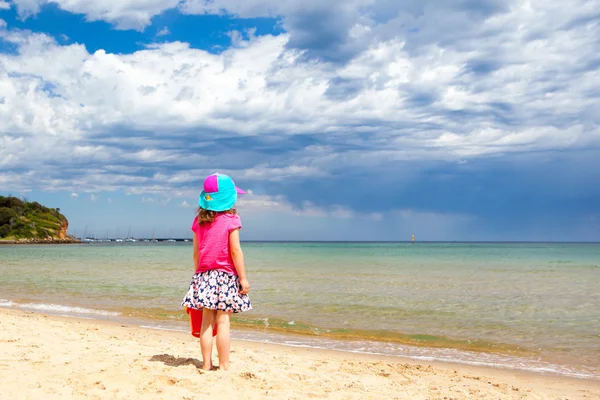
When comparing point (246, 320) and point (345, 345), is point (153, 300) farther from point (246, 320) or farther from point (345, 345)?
point (345, 345)

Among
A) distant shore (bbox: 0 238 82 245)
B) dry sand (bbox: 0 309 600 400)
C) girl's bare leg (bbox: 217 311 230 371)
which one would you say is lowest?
distant shore (bbox: 0 238 82 245)

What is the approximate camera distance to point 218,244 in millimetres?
5418

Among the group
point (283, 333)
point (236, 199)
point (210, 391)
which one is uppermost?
point (236, 199)

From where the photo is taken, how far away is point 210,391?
496 centimetres

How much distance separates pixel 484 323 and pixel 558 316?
8.32 ft

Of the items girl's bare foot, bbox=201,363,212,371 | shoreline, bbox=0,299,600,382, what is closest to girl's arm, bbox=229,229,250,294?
girl's bare foot, bbox=201,363,212,371

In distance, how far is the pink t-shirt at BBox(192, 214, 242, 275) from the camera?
5.40 meters

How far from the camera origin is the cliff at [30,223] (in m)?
134

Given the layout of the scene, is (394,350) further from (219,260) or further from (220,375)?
(219,260)

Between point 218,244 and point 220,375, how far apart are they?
140 cm

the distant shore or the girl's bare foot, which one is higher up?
the girl's bare foot

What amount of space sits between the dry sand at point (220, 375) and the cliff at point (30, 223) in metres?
139

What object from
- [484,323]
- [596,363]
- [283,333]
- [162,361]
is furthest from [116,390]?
[484,323]

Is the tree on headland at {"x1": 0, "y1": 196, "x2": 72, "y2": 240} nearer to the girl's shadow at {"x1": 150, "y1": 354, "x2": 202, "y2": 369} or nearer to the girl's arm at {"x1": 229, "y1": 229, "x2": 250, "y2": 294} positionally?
the girl's shadow at {"x1": 150, "y1": 354, "x2": 202, "y2": 369}
